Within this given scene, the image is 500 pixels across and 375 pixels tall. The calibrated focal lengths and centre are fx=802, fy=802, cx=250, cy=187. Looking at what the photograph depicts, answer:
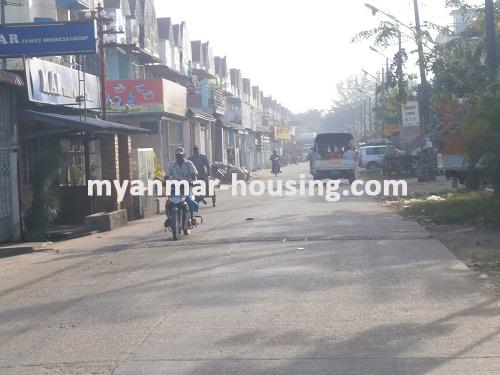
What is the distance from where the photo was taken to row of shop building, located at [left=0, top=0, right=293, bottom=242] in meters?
17.5

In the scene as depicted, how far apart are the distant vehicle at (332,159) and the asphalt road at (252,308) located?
2209 centimetres

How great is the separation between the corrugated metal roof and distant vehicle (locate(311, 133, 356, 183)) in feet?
74.0

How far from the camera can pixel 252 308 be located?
29.2ft

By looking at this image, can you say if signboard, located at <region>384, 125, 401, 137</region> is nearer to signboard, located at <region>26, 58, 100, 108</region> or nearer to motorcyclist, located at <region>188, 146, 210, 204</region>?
motorcyclist, located at <region>188, 146, 210, 204</region>

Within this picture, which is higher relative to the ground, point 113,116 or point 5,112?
point 113,116

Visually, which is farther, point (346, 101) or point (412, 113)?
point (346, 101)

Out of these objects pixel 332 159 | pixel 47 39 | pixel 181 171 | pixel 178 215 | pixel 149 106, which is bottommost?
pixel 178 215

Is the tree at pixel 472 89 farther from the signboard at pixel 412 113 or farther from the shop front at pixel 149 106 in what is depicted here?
the shop front at pixel 149 106

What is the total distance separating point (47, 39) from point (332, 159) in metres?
22.2

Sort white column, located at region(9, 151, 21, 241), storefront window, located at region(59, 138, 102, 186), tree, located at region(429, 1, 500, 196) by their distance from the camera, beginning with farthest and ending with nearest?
storefront window, located at region(59, 138, 102, 186) → white column, located at region(9, 151, 21, 241) → tree, located at region(429, 1, 500, 196)

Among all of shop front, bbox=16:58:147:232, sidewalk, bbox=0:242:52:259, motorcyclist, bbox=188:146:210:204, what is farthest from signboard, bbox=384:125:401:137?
sidewalk, bbox=0:242:52:259

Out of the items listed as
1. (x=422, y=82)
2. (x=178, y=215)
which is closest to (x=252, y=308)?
(x=178, y=215)

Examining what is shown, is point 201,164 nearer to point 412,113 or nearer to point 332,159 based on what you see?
point 332,159

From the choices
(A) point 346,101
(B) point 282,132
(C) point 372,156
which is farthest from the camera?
(A) point 346,101
